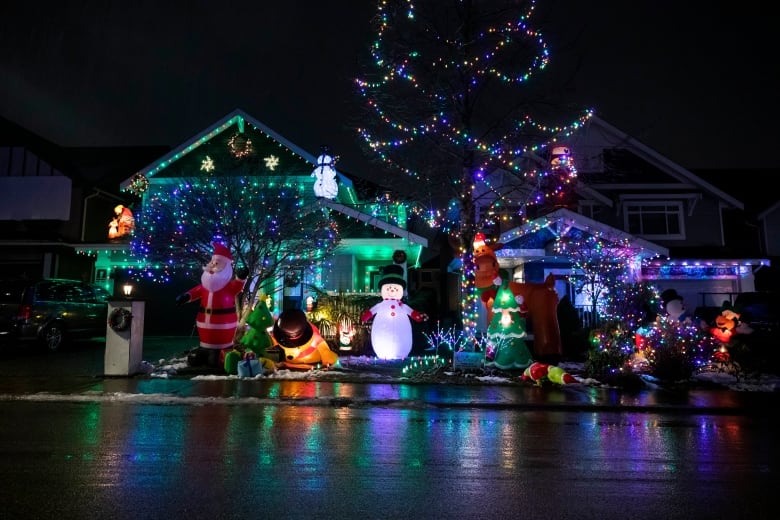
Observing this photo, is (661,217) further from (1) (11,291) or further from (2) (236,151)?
(1) (11,291)

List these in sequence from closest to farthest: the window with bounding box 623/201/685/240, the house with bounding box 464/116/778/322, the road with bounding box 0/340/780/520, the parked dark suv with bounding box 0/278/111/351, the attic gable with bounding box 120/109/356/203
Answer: the road with bounding box 0/340/780/520
the parked dark suv with bounding box 0/278/111/351
the house with bounding box 464/116/778/322
the attic gable with bounding box 120/109/356/203
the window with bounding box 623/201/685/240

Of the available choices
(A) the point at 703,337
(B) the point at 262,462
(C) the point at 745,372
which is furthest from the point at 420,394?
(C) the point at 745,372

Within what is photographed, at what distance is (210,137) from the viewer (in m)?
20.7

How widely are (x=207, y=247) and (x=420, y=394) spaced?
A: 677cm

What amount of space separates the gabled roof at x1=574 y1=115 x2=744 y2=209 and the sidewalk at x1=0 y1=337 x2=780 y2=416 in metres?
13.2

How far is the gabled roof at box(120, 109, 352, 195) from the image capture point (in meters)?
20.2

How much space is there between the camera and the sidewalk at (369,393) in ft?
28.1

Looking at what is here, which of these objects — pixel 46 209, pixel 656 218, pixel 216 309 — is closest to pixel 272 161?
pixel 46 209

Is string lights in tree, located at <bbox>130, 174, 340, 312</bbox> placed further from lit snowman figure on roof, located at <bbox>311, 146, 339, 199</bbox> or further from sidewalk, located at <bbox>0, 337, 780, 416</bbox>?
lit snowman figure on roof, located at <bbox>311, 146, 339, 199</bbox>

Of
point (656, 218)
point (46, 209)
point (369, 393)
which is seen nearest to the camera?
point (369, 393)

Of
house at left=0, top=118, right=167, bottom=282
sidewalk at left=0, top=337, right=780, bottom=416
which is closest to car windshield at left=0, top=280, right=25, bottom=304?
sidewalk at left=0, top=337, right=780, bottom=416

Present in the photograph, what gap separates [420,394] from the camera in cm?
925

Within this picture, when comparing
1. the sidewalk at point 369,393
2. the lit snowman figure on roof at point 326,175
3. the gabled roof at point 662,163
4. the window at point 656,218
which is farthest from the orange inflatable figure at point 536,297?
the gabled roof at point 662,163

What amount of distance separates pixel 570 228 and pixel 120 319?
41.7 ft
